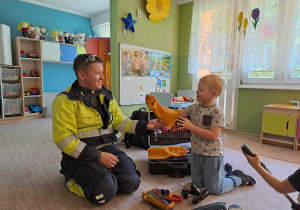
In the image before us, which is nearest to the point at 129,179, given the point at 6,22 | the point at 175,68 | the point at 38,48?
the point at 175,68

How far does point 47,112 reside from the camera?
16.0ft

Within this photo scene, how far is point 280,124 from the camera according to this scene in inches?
108

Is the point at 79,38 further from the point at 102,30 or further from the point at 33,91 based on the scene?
the point at 33,91

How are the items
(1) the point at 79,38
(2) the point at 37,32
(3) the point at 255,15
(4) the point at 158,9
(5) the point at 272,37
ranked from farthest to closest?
(1) the point at 79,38 → (2) the point at 37,32 → (4) the point at 158,9 → (3) the point at 255,15 → (5) the point at 272,37

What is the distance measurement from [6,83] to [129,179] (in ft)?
13.3

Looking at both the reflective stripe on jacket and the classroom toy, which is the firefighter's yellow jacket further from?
A: the classroom toy

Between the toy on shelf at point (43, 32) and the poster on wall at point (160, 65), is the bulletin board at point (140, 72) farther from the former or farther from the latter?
the toy on shelf at point (43, 32)

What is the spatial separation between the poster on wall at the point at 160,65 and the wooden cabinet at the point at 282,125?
190 centimetres

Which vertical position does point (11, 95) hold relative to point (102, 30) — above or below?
below

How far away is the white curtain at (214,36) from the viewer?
10.9ft

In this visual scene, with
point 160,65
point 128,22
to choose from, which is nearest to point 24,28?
point 128,22

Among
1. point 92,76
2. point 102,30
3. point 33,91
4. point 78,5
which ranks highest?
point 78,5

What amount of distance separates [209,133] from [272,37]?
7.63ft

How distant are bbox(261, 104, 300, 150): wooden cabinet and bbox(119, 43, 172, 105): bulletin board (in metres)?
1.90
